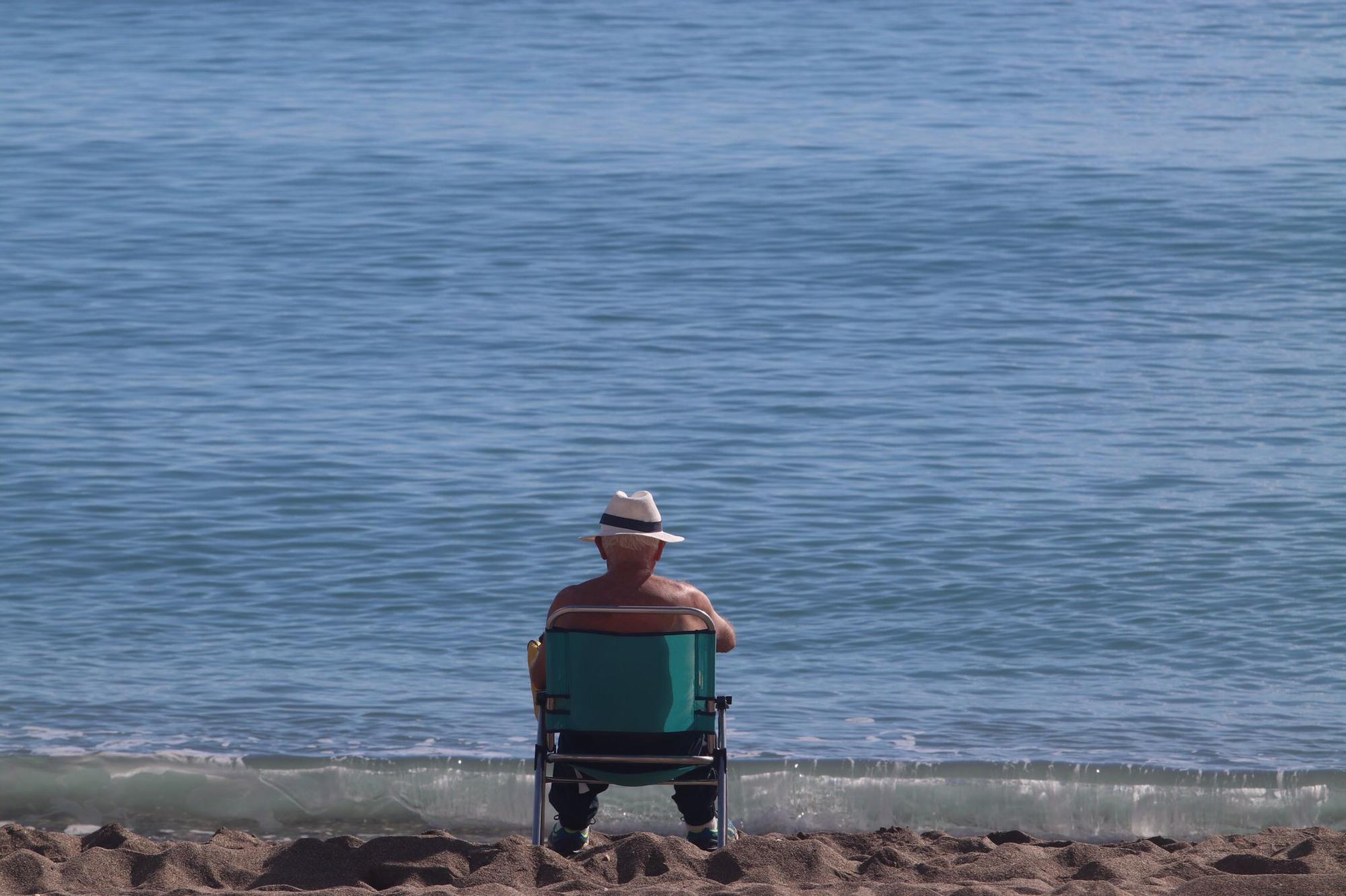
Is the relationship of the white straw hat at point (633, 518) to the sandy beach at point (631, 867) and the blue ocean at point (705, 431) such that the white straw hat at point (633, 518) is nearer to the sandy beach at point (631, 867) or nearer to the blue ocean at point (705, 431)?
the sandy beach at point (631, 867)

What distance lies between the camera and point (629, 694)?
5.46m

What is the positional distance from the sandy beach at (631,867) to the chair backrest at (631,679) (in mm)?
402

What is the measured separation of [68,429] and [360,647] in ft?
17.1

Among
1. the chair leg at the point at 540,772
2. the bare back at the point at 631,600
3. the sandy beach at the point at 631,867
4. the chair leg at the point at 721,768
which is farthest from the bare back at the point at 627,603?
the sandy beach at the point at 631,867

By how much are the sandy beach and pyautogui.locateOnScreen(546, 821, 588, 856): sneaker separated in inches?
3.9

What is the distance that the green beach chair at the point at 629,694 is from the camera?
17.8 feet

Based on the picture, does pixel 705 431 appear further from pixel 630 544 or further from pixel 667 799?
pixel 630 544

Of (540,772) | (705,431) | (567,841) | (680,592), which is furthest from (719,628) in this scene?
(705,431)

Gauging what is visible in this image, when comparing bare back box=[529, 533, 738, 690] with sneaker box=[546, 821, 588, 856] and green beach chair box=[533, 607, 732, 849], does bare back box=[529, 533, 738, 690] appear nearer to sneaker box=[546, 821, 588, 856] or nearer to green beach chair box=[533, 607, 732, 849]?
green beach chair box=[533, 607, 732, 849]

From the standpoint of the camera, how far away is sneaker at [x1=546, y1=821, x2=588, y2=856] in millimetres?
5730

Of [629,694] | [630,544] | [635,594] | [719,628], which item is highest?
[630,544]

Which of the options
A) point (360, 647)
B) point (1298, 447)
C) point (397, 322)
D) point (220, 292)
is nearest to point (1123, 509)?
point (1298, 447)

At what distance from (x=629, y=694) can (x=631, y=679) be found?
5cm

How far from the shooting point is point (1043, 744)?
7.95 m
